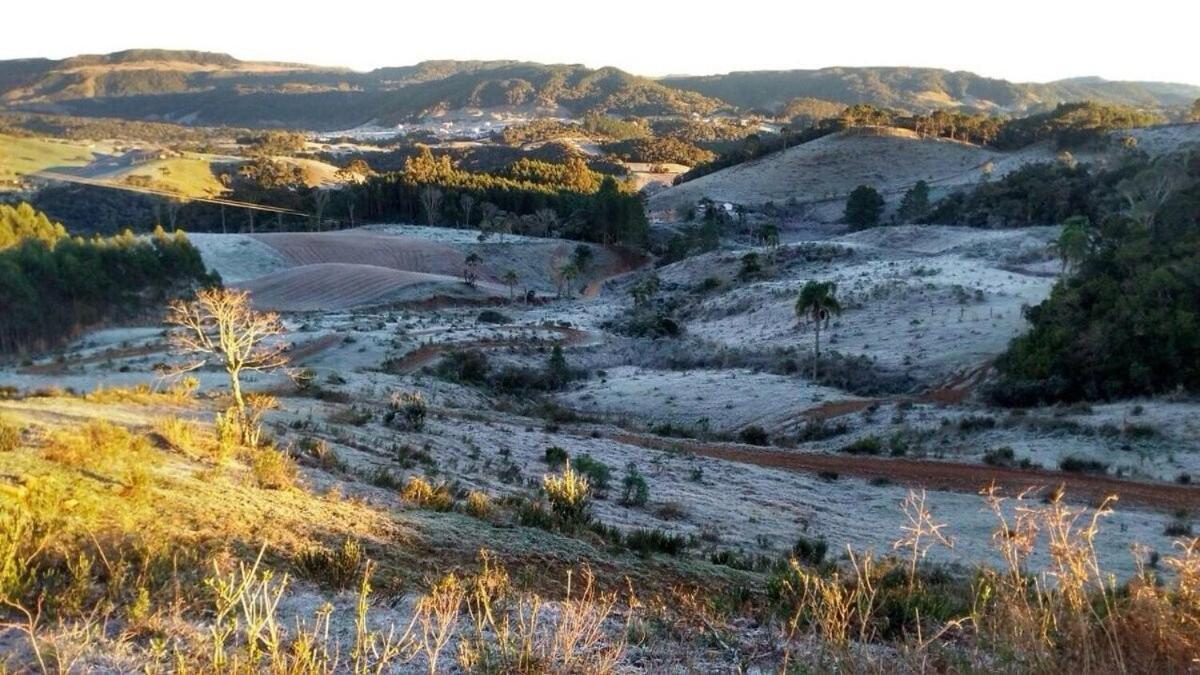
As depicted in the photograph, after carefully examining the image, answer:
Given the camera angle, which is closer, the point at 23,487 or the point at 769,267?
the point at 23,487

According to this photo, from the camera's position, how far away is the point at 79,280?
46688mm

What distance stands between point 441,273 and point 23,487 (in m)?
63.3

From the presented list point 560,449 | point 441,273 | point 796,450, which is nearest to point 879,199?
point 441,273

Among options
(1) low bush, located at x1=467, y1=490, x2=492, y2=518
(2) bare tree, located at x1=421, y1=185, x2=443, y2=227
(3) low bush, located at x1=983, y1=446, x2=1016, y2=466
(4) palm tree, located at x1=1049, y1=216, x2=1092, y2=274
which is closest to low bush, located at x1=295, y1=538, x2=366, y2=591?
(1) low bush, located at x1=467, y1=490, x2=492, y2=518

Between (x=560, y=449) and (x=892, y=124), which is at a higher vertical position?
(x=892, y=124)

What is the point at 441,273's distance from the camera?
68500 millimetres

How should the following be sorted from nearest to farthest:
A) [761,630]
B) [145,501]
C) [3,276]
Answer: [761,630], [145,501], [3,276]

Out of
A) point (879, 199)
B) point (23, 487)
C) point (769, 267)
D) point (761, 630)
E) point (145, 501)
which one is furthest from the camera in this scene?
point (879, 199)

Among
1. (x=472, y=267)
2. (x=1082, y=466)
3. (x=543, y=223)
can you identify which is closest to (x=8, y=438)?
(x=1082, y=466)

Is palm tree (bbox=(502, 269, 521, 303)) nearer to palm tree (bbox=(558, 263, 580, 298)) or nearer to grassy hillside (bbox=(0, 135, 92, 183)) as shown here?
palm tree (bbox=(558, 263, 580, 298))

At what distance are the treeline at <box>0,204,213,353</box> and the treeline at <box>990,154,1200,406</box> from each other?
43673mm

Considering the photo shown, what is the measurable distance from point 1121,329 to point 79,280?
4763 cm

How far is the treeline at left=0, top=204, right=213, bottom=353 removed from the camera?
147 ft

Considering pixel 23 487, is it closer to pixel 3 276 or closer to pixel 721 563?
pixel 721 563
